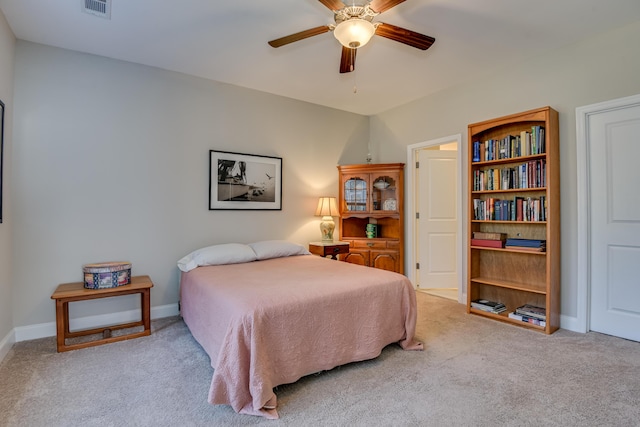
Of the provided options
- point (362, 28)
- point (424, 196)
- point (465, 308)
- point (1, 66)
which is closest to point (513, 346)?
point (465, 308)

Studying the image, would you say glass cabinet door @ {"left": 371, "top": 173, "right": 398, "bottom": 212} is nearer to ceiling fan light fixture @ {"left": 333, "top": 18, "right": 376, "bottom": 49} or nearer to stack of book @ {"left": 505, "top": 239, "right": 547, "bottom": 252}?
stack of book @ {"left": 505, "top": 239, "right": 547, "bottom": 252}

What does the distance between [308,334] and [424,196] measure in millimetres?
2997

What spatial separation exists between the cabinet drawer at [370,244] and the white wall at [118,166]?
3.42 ft

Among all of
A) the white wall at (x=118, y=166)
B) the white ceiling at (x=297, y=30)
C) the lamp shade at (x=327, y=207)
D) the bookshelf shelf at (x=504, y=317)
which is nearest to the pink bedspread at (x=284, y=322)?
the white wall at (x=118, y=166)

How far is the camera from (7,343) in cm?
253

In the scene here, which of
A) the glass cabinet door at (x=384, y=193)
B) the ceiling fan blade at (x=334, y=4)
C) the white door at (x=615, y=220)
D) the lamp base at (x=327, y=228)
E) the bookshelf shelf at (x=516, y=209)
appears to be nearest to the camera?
the ceiling fan blade at (x=334, y=4)

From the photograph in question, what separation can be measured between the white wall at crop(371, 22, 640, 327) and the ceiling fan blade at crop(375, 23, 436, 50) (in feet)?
5.35

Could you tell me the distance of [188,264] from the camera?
Result: 309 centimetres

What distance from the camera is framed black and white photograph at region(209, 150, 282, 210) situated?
366 centimetres

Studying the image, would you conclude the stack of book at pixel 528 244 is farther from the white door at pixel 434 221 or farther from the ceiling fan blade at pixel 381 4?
the ceiling fan blade at pixel 381 4

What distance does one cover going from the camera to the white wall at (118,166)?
2805 millimetres

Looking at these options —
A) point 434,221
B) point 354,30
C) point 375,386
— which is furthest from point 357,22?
point 434,221

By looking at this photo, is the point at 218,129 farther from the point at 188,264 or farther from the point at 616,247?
the point at 616,247

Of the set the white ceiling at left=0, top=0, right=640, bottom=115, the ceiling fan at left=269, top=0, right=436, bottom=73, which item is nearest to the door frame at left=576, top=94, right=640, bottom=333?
the white ceiling at left=0, top=0, right=640, bottom=115
